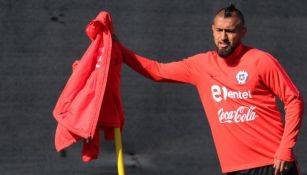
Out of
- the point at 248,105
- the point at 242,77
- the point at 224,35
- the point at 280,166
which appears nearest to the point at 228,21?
the point at 224,35

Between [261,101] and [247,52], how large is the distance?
260 mm

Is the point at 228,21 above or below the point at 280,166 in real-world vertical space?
above

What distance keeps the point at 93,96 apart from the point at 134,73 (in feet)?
3.22

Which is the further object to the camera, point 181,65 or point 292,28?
point 292,28

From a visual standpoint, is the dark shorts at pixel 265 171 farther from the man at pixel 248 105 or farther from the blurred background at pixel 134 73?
the blurred background at pixel 134 73

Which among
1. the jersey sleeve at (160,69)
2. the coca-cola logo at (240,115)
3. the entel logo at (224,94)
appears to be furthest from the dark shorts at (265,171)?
→ the jersey sleeve at (160,69)

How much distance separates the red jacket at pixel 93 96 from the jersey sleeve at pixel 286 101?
0.80 metres

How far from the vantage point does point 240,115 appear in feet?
13.5

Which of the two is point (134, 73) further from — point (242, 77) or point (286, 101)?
point (286, 101)

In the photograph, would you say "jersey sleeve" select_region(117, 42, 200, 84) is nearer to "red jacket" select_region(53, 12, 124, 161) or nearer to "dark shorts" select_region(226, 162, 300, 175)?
"red jacket" select_region(53, 12, 124, 161)

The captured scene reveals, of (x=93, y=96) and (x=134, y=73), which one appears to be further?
(x=134, y=73)

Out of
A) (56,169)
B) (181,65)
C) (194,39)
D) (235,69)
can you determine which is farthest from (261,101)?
(56,169)

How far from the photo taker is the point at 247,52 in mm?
4141

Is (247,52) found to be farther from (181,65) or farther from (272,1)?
(272,1)
